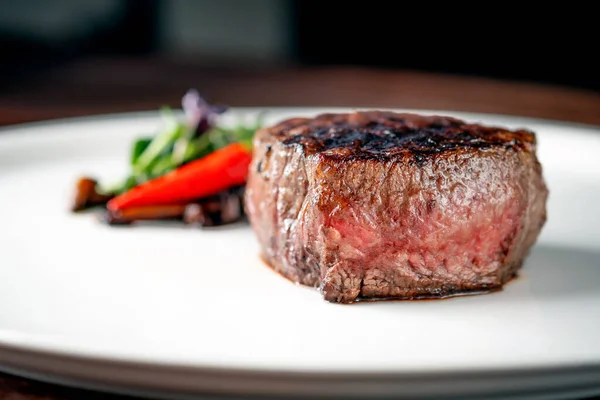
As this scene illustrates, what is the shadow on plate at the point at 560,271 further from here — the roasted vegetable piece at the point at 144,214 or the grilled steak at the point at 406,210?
the roasted vegetable piece at the point at 144,214

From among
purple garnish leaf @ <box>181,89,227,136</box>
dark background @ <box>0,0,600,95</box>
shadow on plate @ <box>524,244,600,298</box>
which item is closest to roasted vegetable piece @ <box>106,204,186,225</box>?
purple garnish leaf @ <box>181,89,227,136</box>

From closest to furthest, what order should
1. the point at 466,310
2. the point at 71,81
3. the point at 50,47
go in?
the point at 466,310 → the point at 71,81 → the point at 50,47

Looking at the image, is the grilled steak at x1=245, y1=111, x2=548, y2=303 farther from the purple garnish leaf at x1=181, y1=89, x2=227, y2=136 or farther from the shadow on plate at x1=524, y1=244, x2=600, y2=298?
the purple garnish leaf at x1=181, y1=89, x2=227, y2=136

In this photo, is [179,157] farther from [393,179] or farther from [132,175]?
[393,179]

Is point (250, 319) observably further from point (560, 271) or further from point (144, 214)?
point (144, 214)

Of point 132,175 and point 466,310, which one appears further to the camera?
point 132,175

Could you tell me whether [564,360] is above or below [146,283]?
above

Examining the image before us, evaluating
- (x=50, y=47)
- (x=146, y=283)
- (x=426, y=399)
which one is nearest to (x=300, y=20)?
(x=50, y=47)
